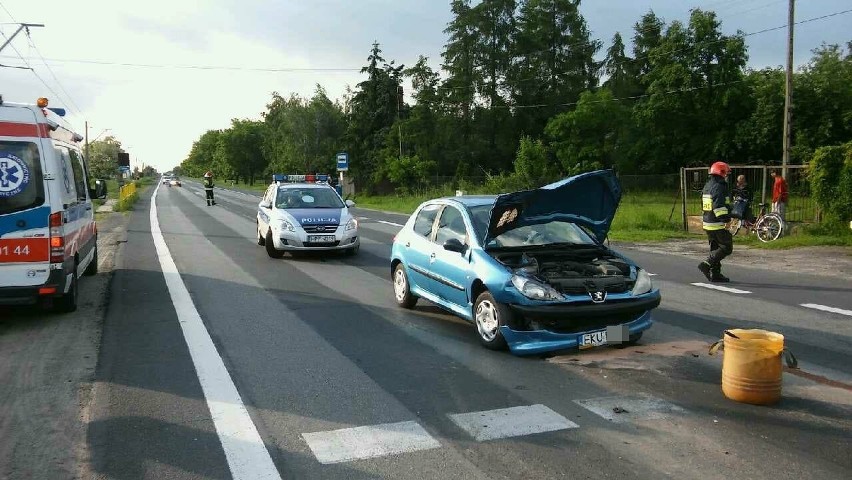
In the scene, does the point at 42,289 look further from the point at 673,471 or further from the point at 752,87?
the point at 752,87

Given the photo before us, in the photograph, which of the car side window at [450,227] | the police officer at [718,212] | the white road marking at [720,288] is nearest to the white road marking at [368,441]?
the car side window at [450,227]

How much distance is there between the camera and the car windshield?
7336 millimetres

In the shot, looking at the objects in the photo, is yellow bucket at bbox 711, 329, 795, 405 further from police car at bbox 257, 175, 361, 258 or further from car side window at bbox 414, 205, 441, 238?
police car at bbox 257, 175, 361, 258

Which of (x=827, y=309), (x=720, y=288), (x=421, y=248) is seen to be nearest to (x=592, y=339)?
(x=421, y=248)

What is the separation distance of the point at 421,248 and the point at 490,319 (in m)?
1.96

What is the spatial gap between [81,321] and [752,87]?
54437mm

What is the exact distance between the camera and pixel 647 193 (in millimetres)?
46531

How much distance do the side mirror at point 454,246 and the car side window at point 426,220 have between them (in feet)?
3.27

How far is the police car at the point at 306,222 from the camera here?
13938mm

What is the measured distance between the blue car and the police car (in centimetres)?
580

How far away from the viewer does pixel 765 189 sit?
19719 mm

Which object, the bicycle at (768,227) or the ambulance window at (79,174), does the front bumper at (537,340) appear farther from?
the bicycle at (768,227)

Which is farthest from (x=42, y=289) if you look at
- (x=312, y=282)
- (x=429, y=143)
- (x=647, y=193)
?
(x=429, y=143)

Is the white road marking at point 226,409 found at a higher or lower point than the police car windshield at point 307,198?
lower
